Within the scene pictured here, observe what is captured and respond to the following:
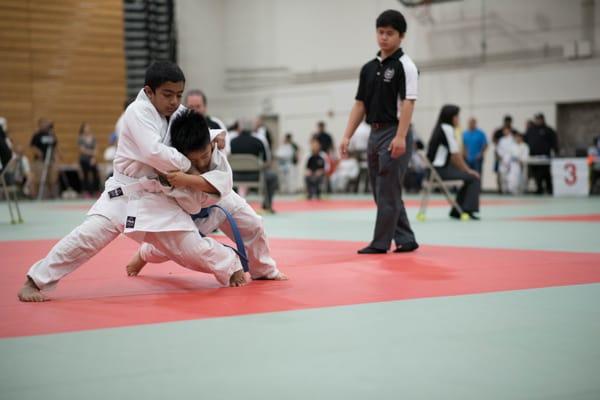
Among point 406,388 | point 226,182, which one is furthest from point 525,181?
point 406,388

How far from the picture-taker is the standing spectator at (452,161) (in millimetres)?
9617

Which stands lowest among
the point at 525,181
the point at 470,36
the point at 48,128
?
the point at 525,181

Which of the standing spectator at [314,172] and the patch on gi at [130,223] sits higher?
the patch on gi at [130,223]

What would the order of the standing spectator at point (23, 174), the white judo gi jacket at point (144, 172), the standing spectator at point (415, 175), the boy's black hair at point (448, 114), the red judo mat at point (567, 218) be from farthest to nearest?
the standing spectator at point (415, 175) < the standing spectator at point (23, 174) < the boy's black hair at point (448, 114) < the red judo mat at point (567, 218) < the white judo gi jacket at point (144, 172)

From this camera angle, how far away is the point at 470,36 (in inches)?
781

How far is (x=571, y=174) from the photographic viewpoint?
16.6 metres

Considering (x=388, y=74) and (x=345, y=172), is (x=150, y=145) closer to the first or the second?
(x=388, y=74)

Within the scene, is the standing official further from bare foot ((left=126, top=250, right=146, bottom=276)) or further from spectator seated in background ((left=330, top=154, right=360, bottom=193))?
spectator seated in background ((left=330, top=154, right=360, bottom=193))

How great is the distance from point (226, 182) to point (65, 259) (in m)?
0.86

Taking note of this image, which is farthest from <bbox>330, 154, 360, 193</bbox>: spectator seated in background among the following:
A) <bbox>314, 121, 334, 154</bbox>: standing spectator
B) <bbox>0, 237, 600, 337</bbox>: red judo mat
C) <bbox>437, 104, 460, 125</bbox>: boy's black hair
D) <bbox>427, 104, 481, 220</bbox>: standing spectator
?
<bbox>0, 237, 600, 337</bbox>: red judo mat

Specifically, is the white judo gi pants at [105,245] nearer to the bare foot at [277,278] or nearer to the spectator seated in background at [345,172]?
the bare foot at [277,278]

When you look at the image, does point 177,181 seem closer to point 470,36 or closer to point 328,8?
point 470,36

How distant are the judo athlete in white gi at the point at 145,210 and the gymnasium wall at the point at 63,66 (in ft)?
54.4

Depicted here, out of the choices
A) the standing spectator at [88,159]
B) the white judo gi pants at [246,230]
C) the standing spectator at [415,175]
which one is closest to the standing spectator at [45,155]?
the standing spectator at [88,159]
